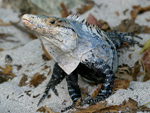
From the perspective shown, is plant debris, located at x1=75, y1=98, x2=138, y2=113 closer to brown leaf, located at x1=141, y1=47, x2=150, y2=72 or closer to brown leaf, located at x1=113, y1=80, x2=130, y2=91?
brown leaf, located at x1=113, y1=80, x2=130, y2=91

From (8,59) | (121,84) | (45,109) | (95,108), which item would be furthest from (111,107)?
(8,59)

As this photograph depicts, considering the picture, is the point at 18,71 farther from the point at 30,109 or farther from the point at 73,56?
the point at 73,56

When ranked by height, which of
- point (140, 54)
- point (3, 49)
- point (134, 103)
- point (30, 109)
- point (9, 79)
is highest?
point (3, 49)

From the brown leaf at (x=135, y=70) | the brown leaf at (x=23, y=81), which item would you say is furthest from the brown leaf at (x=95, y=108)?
the brown leaf at (x=23, y=81)

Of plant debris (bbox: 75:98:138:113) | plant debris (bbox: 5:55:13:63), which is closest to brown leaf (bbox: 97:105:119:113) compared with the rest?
plant debris (bbox: 75:98:138:113)

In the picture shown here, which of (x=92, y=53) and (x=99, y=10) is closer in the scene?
(x=92, y=53)

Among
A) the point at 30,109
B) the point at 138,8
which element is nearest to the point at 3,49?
the point at 30,109

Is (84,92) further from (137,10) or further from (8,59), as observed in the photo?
(137,10)
